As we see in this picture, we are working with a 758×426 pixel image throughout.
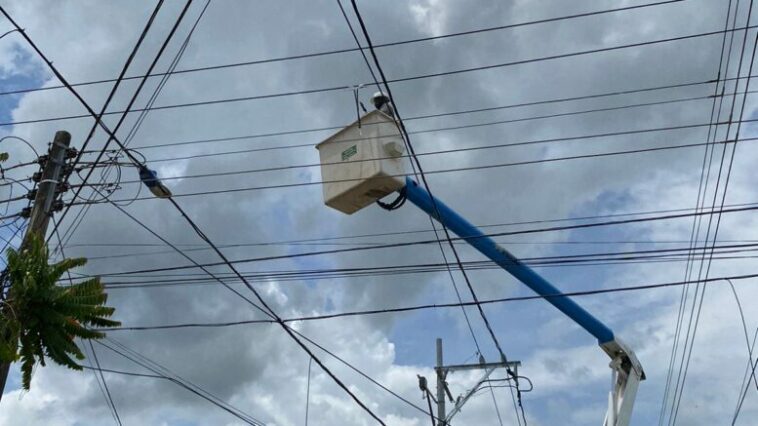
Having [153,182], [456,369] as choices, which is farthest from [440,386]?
[153,182]

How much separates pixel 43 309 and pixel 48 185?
2370 mm

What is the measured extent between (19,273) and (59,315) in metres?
0.68

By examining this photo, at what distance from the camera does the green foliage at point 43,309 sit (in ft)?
31.1

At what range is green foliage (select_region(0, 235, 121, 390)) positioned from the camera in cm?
948

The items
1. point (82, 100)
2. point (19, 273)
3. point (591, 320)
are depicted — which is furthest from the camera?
point (591, 320)

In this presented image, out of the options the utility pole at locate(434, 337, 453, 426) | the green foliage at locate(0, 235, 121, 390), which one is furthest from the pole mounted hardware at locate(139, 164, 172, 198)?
the utility pole at locate(434, 337, 453, 426)

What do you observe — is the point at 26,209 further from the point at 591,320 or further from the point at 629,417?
the point at 629,417

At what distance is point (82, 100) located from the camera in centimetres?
869

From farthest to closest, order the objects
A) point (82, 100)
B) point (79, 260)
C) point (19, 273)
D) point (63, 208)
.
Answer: point (63, 208) < point (79, 260) < point (19, 273) < point (82, 100)

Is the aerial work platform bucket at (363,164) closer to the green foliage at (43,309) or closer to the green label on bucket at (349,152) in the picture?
the green label on bucket at (349,152)

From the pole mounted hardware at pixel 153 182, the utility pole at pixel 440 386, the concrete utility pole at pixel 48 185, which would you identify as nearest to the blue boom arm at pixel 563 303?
→ the pole mounted hardware at pixel 153 182

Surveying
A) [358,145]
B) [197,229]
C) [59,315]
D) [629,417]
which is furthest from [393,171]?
[629,417]

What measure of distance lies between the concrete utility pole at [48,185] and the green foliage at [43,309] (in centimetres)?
94

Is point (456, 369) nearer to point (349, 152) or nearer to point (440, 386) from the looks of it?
point (440, 386)
